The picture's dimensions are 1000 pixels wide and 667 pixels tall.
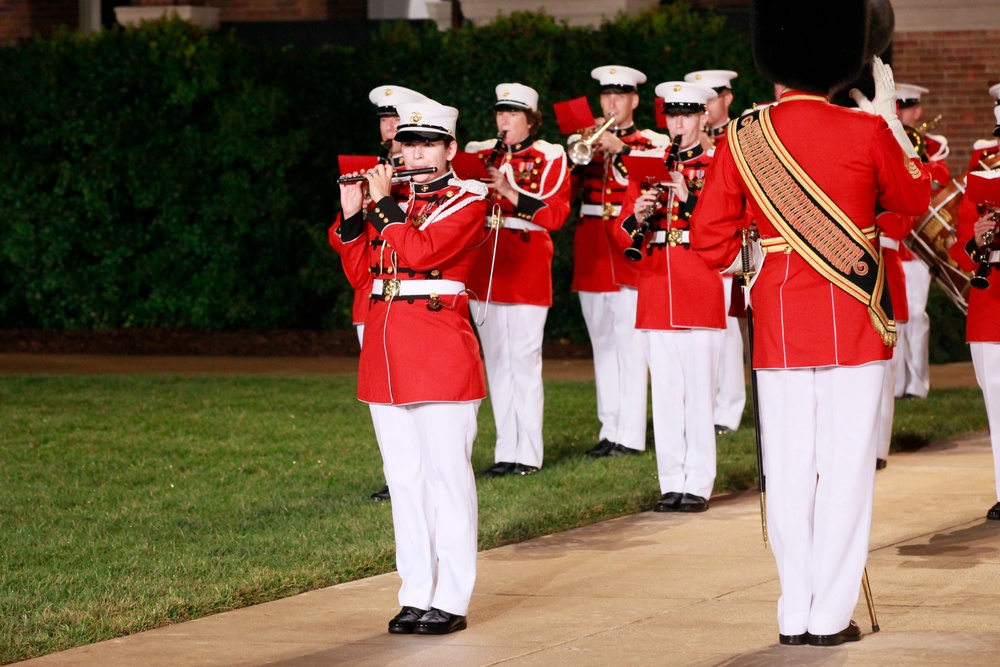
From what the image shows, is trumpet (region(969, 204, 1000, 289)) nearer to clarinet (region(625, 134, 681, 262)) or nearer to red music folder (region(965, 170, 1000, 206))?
red music folder (region(965, 170, 1000, 206))

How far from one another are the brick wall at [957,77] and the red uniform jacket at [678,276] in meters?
9.13

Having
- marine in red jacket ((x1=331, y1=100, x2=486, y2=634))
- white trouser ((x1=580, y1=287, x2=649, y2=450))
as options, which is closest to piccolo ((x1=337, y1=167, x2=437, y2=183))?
marine in red jacket ((x1=331, y1=100, x2=486, y2=634))

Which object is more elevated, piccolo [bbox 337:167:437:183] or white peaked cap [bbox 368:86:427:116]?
white peaked cap [bbox 368:86:427:116]

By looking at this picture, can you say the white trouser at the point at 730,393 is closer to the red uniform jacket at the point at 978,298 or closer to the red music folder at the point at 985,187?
the red uniform jacket at the point at 978,298

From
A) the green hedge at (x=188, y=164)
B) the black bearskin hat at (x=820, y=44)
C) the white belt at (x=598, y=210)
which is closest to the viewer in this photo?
the black bearskin hat at (x=820, y=44)

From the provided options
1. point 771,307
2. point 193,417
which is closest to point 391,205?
point 771,307

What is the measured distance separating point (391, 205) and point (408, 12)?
15.1 metres

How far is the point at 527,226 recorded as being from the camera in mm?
10055

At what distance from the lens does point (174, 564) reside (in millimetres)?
7332

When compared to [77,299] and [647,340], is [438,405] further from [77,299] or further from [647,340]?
[77,299]

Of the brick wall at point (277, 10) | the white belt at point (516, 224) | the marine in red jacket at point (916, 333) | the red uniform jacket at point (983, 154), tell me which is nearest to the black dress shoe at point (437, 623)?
the red uniform jacket at point (983, 154)

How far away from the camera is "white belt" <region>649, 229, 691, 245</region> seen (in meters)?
8.96

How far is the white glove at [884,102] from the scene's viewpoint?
19.5ft

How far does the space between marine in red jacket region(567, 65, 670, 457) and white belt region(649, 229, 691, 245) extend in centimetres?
142
